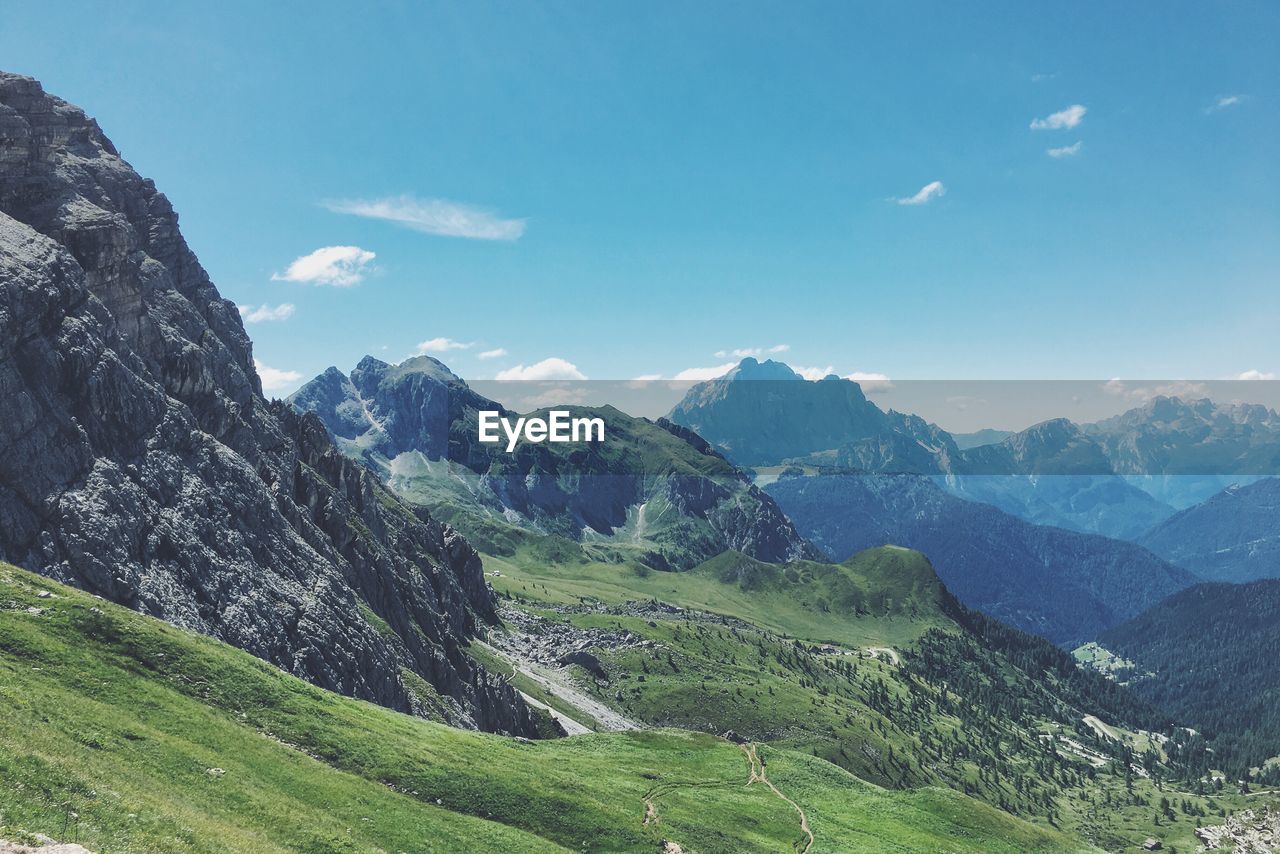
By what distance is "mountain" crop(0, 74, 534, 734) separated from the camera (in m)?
99.6

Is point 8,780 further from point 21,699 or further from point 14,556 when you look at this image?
point 14,556

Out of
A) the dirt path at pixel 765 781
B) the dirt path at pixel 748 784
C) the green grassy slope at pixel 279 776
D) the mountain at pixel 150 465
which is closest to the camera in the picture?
the green grassy slope at pixel 279 776

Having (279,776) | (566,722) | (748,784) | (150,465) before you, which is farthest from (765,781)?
(566,722)

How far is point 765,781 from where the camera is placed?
96250 mm

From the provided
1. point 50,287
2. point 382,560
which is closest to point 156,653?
point 50,287

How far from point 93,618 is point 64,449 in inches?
2236

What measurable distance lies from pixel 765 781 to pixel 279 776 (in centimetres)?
6391

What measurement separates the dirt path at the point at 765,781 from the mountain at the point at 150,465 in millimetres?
57572

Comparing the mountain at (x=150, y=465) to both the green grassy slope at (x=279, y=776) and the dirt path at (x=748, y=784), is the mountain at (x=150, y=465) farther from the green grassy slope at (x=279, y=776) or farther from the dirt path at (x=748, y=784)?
the dirt path at (x=748, y=784)

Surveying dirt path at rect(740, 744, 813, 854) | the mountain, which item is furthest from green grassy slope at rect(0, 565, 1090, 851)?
the mountain

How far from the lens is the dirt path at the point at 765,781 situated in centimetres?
7731

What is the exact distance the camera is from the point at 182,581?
10562cm

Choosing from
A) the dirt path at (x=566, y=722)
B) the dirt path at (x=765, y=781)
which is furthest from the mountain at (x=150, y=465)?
the dirt path at (x=765, y=781)

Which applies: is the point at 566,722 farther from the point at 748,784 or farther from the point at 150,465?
the point at 150,465
